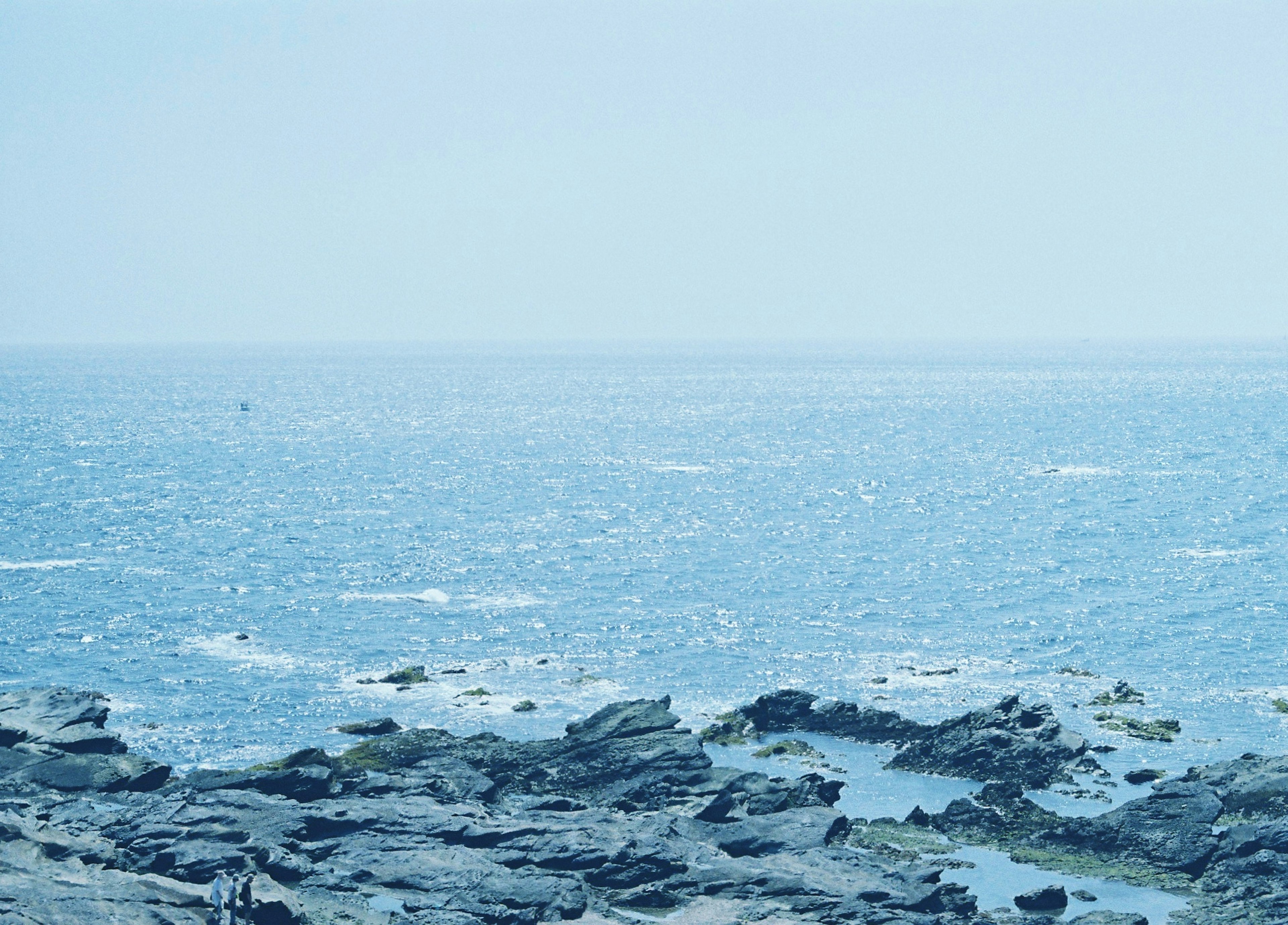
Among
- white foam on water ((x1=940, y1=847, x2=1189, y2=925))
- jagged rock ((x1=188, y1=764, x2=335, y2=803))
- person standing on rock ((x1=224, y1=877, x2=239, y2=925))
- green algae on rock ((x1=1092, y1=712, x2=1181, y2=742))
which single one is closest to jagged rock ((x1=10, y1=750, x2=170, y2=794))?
jagged rock ((x1=188, y1=764, x2=335, y2=803))

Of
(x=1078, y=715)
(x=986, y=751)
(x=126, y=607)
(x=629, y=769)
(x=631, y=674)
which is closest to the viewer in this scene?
(x=629, y=769)

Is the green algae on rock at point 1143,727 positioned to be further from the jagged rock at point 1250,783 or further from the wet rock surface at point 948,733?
the jagged rock at point 1250,783

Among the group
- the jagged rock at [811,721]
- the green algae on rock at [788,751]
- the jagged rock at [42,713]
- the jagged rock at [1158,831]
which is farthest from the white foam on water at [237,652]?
the jagged rock at [1158,831]

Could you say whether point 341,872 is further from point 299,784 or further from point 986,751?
point 986,751

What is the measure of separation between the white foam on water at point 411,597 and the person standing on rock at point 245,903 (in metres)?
59.1

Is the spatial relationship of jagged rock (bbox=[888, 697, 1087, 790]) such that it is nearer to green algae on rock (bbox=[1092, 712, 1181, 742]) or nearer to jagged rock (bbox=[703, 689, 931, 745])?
jagged rock (bbox=[703, 689, 931, 745])

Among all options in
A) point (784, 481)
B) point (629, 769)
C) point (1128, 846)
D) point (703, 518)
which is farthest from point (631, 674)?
point (784, 481)

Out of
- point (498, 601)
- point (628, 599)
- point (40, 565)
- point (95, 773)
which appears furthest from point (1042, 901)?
point (40, 565)

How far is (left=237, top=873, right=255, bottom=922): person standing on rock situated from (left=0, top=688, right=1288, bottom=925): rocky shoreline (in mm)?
548

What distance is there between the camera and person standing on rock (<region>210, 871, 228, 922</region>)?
4278cm

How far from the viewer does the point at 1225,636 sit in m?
91.2

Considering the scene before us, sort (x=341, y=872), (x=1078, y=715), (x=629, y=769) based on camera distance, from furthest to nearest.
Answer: (x=1078, y=715) < (x=629, y=769) < (x=341, y=872)

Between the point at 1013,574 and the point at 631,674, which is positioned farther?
the point at 1013,574

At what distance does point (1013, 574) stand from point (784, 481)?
66967 millimetres
